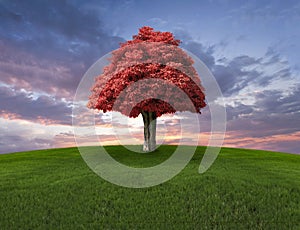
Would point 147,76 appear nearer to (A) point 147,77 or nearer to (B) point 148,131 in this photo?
(A) point 147,77

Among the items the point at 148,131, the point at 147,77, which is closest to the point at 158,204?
the point at 147,77

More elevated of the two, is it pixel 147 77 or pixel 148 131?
pixel 147 77

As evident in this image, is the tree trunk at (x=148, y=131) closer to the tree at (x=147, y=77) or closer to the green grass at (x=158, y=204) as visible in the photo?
the tree at (x=147, y=77)

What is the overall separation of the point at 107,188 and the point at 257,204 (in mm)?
7137

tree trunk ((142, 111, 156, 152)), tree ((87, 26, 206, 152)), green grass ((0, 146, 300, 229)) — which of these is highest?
tree ((87, 26, 206, 152))

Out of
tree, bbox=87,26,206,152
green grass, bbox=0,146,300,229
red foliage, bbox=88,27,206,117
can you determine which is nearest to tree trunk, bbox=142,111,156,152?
tree, bbox=87,26,206,152

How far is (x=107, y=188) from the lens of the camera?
16.0 metres

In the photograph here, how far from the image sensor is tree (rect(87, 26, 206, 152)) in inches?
1024

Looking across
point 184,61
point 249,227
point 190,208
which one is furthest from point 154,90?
point 249,227

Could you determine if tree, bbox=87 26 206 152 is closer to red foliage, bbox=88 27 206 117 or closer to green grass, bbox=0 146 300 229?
red foliage, bbox=88 27 206 117

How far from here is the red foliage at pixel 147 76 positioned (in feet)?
85.2

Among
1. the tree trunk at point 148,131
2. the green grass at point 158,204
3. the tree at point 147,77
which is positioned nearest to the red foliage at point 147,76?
the tree at point 147,77

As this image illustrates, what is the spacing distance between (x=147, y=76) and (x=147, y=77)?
109mm

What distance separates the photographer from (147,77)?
2623 cm
